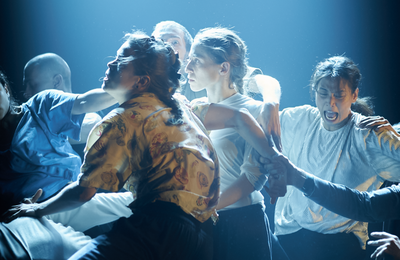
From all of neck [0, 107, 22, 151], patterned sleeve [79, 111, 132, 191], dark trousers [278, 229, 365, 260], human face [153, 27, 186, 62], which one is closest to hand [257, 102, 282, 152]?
dark trousers [278, 229, 365, 260]

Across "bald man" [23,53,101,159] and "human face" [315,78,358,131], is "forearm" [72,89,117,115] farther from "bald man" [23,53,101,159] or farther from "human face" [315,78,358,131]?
"human face" [315,78,358,131]

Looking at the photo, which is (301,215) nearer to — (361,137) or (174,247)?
(361,137)

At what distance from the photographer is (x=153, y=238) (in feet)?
2.93

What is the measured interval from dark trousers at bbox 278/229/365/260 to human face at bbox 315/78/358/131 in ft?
1.97

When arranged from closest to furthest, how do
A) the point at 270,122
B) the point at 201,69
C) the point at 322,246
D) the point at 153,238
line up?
1. the point at 153,238
2. the point at 270,122
3. the point at 201,69
4. the point at 322,246

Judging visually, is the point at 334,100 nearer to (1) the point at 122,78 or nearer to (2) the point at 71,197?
(1) the point at 122,78

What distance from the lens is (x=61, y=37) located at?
2.78 metres

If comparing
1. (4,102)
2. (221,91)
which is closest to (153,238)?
(221,91)

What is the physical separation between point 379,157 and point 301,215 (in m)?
0.51

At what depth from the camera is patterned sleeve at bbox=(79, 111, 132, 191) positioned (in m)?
0.89

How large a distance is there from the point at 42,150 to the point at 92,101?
12.6 inches

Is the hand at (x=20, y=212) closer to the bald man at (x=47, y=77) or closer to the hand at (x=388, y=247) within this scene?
the bald man at (x=47, y=77)

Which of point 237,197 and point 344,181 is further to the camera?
point 344,181

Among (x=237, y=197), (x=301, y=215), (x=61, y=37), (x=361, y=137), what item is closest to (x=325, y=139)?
(x=361, y=137)
